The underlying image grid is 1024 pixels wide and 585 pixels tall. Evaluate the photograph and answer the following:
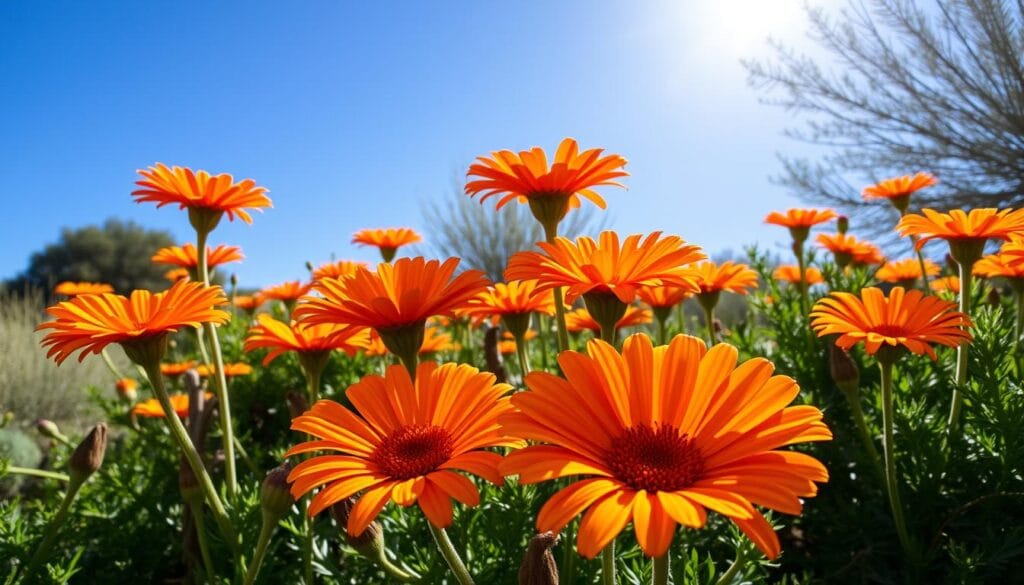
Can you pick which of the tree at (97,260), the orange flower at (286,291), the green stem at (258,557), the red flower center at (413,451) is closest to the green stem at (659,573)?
the red flower center at (413,451)

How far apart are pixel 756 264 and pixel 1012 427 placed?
4.14 ft

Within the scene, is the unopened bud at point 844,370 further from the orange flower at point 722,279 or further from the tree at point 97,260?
the tree at point 97,260

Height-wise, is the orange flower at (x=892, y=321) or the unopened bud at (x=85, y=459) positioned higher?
the orange flower at (x=892, y=321)

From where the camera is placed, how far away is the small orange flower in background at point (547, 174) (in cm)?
133

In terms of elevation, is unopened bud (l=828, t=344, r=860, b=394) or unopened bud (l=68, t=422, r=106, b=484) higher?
unopened bud (l=828, t=344, r=860, b=394)

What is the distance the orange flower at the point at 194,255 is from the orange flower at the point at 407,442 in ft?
4.31

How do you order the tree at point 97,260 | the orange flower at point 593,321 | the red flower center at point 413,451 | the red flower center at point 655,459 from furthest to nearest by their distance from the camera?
the tree at point 97,260, the orange flower at point 593,321, the red flower center at point 413,451, the red flower center at point 655,459

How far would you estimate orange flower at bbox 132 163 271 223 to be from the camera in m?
1.61

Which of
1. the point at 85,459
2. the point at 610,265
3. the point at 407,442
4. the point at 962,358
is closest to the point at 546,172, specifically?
the point at 610,265

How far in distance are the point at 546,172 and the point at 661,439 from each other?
0.69m

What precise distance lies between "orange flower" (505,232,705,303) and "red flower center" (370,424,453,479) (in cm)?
26

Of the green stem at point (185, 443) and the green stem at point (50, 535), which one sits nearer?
the green stem at point (185, 443)

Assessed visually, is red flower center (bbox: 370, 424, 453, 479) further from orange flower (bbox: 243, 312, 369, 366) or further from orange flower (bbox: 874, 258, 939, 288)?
orange flower (bbox: 874, 258, 939, 288)

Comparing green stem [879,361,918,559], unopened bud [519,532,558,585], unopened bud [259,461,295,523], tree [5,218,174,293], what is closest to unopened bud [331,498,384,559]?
unopened bud [259,461,295,523]
